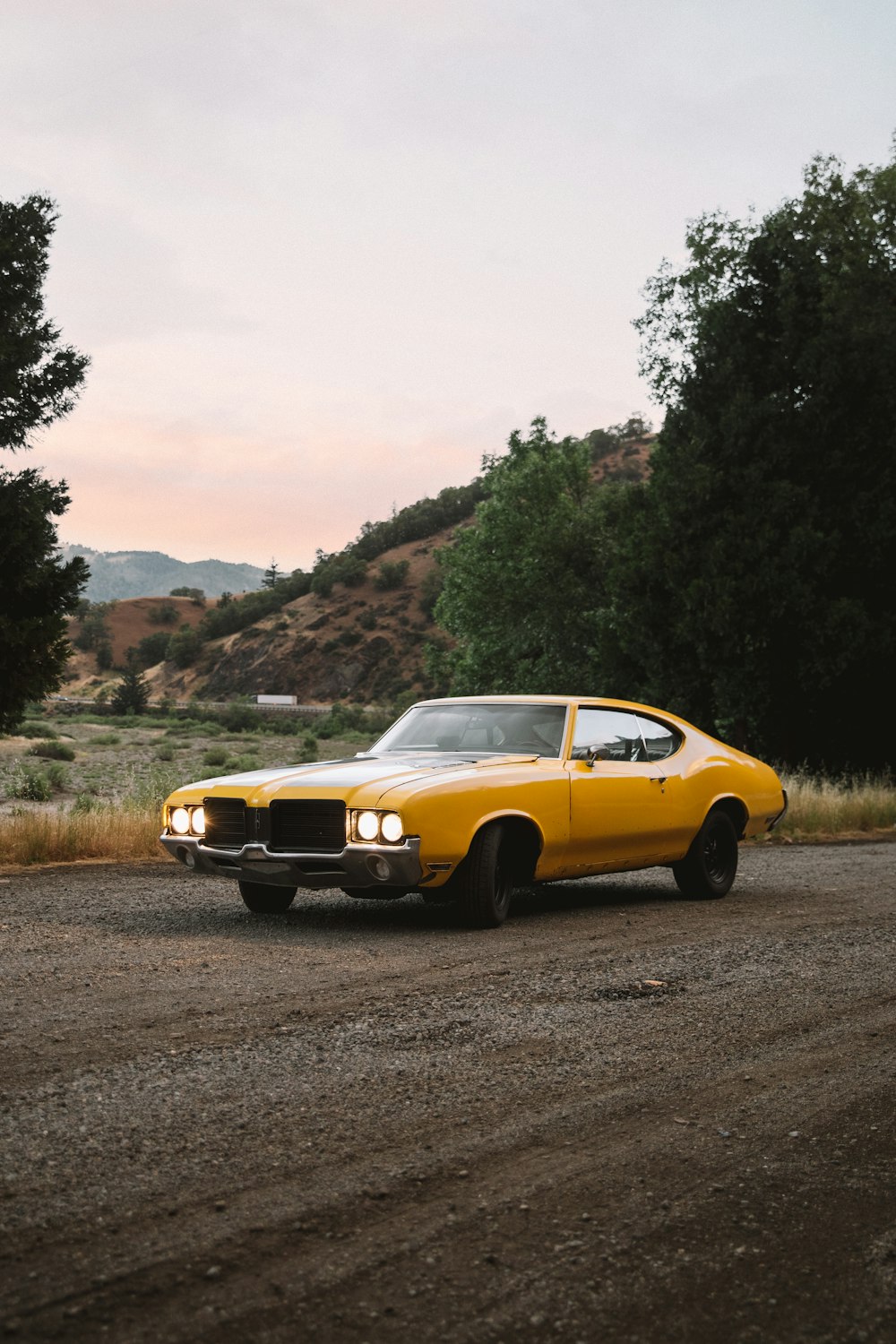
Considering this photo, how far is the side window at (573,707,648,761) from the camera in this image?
9.36 metres

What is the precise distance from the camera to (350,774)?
8.38m

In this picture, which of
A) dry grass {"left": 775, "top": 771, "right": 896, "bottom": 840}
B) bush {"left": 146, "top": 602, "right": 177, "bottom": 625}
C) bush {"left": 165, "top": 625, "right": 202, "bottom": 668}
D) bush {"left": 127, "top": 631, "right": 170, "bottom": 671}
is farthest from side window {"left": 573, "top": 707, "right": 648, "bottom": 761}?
bush {"left": 146, "top": 602, "right": 177, "bottom": 625}

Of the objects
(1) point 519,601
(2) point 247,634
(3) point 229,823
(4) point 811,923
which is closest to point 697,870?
(4) point 811,923

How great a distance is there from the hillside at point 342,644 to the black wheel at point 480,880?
257 ft

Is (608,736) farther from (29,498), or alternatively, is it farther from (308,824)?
(29,498)

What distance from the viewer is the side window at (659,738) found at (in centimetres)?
999

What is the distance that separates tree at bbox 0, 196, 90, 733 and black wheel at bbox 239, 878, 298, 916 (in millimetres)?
10579

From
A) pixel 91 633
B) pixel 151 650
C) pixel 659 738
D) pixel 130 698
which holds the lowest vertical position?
pixel 659 738

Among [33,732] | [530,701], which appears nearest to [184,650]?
[33,732]

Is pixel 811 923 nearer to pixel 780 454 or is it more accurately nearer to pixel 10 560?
pixel 10 560

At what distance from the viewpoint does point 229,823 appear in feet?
27.5

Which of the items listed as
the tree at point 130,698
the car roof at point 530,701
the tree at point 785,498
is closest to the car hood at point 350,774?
the car roof at point 530,701

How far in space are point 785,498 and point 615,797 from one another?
18268mm

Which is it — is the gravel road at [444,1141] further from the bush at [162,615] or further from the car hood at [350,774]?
the bush at [162,615]
